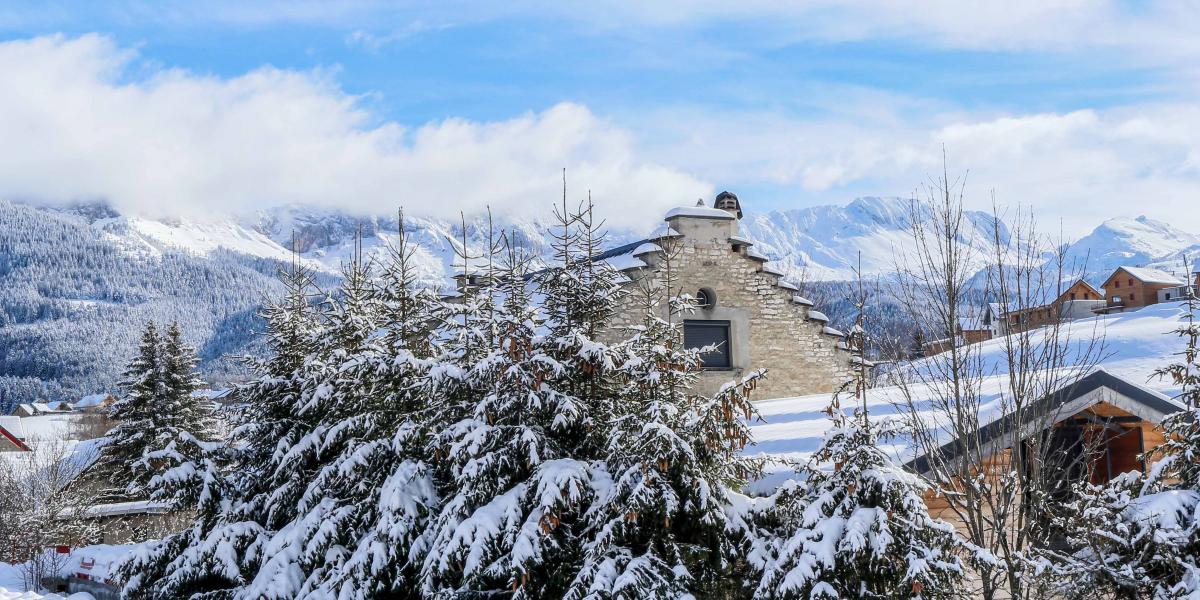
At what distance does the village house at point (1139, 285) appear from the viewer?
69.7 m

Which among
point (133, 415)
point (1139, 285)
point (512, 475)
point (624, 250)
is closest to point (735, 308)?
point (624, 250)

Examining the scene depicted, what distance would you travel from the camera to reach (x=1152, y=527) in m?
9.43

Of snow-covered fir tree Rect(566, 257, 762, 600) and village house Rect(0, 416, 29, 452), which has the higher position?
snow-covered fir tree Rect(566, 257, 762, 600)

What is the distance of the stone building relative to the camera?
19297 millimetres

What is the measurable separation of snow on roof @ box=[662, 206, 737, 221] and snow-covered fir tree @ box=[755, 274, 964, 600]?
9.34m

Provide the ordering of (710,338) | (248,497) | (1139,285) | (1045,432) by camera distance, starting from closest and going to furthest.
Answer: (1045,432), (248,497), (710,338), (1139,285)

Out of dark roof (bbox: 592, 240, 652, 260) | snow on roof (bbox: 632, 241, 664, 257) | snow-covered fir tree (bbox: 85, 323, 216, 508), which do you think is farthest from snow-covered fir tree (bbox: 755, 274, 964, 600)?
snow-covered fir tree (bbox: 85, 323, 216, 508)

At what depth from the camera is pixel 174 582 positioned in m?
14.9

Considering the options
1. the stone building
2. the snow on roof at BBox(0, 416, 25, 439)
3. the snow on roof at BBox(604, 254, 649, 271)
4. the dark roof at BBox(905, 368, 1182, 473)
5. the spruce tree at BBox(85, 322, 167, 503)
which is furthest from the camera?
the snow on roof at BBox(0, 416, 25, 439)

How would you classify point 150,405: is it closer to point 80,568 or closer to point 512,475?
point 80,568

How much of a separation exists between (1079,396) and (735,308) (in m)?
8.60

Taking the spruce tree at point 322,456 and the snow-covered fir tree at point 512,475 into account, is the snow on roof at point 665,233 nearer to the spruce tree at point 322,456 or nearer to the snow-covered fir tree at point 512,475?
the spruce tree at point 322,456

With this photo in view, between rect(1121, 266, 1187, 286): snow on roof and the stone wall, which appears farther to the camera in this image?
rect(1121, 266, 1187, 286): snow on roof

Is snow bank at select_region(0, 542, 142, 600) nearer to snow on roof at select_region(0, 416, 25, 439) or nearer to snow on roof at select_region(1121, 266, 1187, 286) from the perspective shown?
snow on roof at select_region(0, 416, 25, 439)
